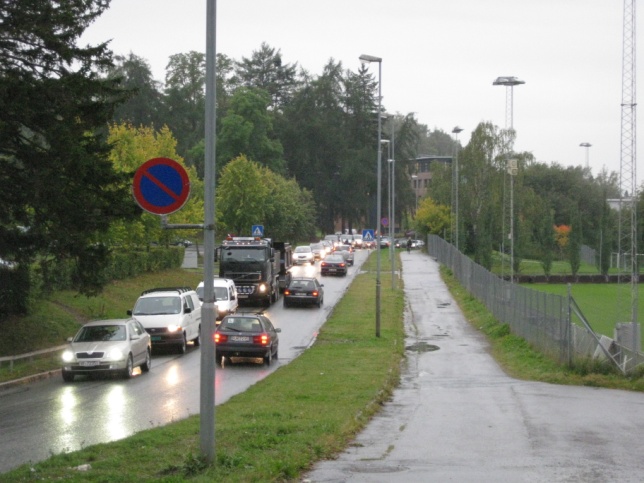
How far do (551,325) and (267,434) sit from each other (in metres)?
16.3

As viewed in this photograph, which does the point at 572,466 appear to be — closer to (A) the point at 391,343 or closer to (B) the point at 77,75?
(B) the point at 77,75

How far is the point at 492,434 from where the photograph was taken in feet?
46.3

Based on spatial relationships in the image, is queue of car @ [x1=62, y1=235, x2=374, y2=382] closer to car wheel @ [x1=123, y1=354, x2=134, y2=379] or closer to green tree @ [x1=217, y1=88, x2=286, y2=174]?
car wheel @ [x1=123, y1=354, x2=134, y2=379]

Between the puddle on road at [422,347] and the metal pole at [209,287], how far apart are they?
22.5m

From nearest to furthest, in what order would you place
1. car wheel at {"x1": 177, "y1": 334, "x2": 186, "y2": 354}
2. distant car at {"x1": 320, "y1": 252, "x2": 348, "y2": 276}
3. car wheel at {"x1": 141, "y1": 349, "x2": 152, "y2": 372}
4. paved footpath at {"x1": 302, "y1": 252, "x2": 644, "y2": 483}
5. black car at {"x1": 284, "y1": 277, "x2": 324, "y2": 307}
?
paved footpath at {"x1": 302, "y1": 252, "x2": 644, "y2": 483}
car wheel at {"x1": 141, "y1": 349, "x2": 152, "y2": 372}
car wheel at {"x1": 177, "y1": 334, "x2": 186, "y2": 354}
black car at {"x1": 284, "y1": 277, "x2": 324, "y2": 307}
distant car at {"x1": 320, "y1": 252, "x2": 348, "y2": 276}

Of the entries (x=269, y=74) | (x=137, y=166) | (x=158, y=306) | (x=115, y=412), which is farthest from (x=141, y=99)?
(x=115, y=412)

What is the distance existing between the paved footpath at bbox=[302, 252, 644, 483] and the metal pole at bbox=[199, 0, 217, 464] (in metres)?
1.31

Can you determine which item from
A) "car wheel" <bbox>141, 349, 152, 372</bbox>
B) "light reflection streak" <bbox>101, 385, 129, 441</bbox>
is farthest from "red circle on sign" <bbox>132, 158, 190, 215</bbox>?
"car wheel" <bbox>141, 349, 152, 372</bbox>

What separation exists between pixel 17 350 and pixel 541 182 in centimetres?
9950

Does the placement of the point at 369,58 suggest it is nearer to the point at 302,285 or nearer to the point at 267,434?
the point at 302,285

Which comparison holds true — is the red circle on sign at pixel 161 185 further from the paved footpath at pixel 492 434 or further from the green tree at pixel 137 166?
the green tree at pixel 137 166

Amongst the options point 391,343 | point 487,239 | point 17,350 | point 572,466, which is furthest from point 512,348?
point 487,239

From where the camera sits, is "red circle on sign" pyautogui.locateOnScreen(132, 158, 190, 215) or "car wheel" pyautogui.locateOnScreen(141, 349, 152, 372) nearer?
"red circle on sign" pyautogui.locateOnScreen(132, 158, 190, 215)

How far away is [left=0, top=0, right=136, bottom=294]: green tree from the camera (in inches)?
922
